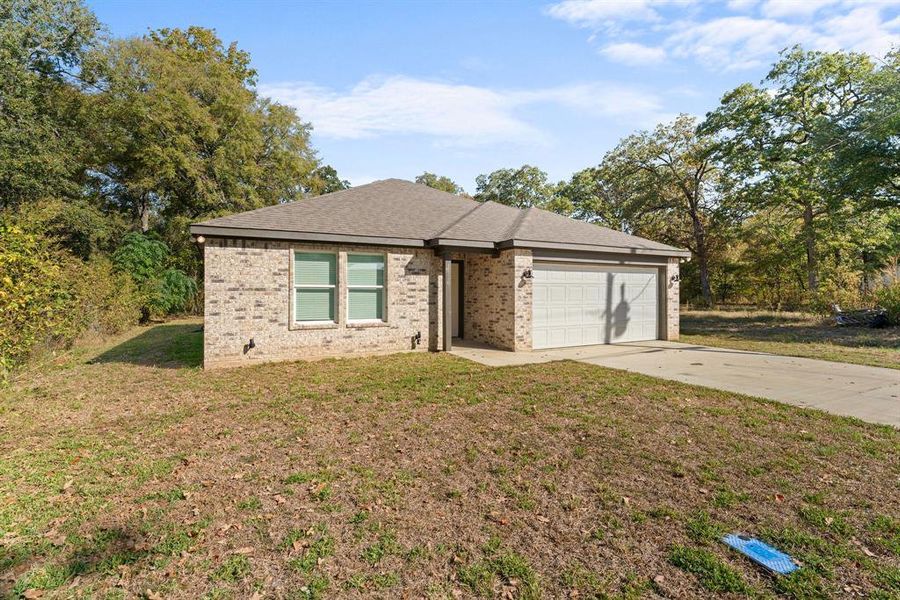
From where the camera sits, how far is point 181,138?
68.6ft

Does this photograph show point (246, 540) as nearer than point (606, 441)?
Yes

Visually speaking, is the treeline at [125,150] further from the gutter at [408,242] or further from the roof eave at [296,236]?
the gutter at [408,242]

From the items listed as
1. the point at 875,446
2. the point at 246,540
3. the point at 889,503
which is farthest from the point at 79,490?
the point at 875,446

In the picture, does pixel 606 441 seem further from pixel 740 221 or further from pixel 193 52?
pixel 193 52

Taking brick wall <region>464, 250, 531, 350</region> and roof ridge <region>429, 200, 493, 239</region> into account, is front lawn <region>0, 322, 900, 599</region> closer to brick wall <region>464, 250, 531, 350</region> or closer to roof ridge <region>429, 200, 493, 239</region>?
brick wall <region>464, 250, 531, 350</region>

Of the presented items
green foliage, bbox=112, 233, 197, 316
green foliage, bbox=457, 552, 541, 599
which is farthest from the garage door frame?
green foliage, bbox=112, 233, 197, 316

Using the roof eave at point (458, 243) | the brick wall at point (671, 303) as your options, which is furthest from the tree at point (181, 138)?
the brick wall at point (671, 303)

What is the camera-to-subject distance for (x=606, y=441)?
457cm

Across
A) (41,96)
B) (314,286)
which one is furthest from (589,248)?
(41,96)

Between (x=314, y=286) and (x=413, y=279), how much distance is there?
228cm

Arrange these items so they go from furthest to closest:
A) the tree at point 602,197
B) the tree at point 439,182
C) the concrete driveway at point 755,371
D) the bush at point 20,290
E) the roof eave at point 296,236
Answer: the tree at point 439,182
the tree at point 602,197
the roof eave at point 296,236
the concrete driveway at point 755,371
the bush at point 20,290

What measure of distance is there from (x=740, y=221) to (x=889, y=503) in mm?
25842

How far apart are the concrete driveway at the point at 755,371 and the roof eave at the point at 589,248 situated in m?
2.55

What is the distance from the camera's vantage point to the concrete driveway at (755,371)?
19.4ft
